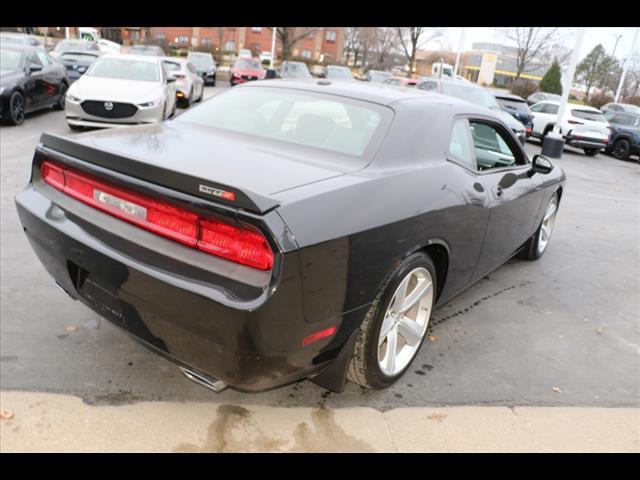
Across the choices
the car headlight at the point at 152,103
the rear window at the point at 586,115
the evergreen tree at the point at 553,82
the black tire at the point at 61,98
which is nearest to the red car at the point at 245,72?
the black tire at the point at 61,98

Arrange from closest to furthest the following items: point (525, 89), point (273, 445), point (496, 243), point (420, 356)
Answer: point (273, 445), point (420, 356), point (496, 243), point (525, 89)

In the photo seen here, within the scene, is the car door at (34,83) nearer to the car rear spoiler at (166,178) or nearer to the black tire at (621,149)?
the car rear spoiler at (166,178)

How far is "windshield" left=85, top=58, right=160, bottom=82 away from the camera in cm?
1034

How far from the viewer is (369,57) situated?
7856 cm

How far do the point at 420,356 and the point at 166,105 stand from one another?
866cm

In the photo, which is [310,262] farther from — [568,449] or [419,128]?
[568,449]

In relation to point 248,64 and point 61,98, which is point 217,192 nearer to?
point 61,98

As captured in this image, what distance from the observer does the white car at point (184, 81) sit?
49.5 ft

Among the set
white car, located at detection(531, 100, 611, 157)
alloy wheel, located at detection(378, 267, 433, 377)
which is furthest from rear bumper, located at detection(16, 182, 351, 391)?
white car, located at detection(531, 100, 611, 157)

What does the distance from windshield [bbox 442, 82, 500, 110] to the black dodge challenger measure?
10382 millimetres

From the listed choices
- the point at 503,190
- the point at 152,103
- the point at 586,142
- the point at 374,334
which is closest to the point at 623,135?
the point at 586,142

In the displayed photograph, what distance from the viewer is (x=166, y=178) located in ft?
7.30

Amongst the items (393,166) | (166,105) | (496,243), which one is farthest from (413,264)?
(166,105)

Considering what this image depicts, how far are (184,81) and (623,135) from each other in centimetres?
1389
